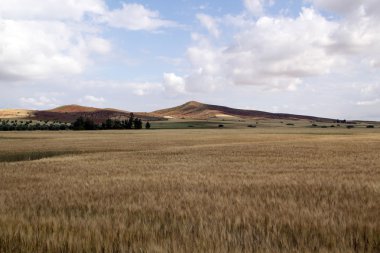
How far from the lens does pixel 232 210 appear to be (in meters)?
8.00

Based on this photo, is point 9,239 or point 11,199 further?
point 11,199

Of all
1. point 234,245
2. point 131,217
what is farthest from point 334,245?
point 131,217

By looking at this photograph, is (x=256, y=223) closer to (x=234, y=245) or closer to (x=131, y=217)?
(x=234, y=245)

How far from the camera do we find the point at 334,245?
534 centimetres

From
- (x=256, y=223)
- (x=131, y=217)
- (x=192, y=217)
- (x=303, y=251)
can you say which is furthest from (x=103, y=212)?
(x=303, y=251)

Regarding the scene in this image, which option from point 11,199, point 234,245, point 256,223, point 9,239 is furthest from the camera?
point 11,199

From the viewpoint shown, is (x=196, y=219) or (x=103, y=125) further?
(x=103, y=125)

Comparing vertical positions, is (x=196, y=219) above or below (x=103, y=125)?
above

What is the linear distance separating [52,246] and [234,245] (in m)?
2.43

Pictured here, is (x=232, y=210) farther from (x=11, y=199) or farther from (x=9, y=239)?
(x=11, y=199)

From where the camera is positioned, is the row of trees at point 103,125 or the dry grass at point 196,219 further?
the row of trees at point 103,125

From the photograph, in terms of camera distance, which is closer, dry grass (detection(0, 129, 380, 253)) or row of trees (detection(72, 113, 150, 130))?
dry grass (detection(0, 129, 380, 253))

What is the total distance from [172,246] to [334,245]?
2150mm

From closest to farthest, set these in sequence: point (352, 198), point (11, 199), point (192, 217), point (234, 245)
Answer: point (234, 245) → point (192, 217) → point (352, 198) → point (11, 199)
